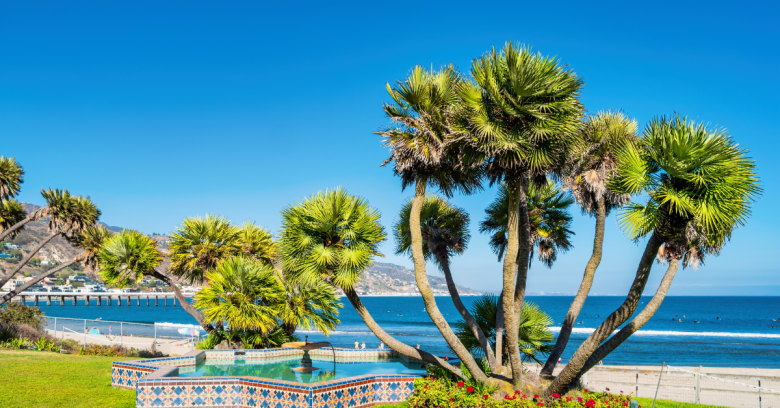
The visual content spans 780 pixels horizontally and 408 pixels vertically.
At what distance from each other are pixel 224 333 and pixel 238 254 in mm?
3153

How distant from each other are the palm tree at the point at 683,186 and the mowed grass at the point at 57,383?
9973 mm

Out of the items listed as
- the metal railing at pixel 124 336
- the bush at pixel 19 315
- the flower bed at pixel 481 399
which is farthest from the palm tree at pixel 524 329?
the bush at pixel 19 315

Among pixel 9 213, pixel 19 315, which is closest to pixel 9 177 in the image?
pixel 9 213

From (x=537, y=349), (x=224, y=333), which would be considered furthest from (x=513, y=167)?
(x=224, y=333)

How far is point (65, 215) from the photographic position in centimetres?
2366

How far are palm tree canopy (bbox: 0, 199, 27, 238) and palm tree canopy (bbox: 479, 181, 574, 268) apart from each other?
2448cm

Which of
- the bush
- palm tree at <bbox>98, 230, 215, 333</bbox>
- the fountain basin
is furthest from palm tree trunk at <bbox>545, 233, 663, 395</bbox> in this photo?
the bush

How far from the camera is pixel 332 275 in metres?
9.84

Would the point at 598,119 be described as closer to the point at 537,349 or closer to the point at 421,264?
the point at 421,264

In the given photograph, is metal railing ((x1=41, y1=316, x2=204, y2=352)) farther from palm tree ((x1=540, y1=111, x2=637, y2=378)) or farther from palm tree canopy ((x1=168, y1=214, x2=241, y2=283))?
palm tree ((x1=540, y1=111, x2=637, y2=378))

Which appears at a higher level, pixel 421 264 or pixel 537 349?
pixel 421 264

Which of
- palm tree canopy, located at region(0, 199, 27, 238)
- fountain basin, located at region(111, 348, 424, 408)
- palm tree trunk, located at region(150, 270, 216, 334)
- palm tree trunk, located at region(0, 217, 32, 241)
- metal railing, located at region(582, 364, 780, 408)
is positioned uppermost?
palm tree canopy, located at region(0, 199, 27, 238)

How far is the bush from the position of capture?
2198 centimetres

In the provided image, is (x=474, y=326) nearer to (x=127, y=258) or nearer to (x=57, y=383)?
(x=57, y=383)
